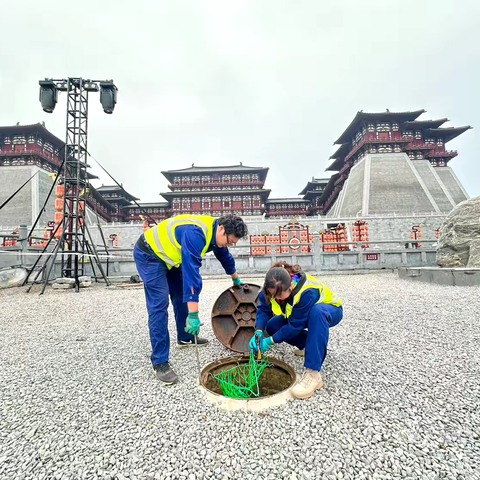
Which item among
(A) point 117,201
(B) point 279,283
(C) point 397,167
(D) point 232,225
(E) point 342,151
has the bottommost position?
(B) point 279,283

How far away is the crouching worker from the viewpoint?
198cm

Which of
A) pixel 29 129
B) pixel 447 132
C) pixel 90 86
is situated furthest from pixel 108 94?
pixel 447 132

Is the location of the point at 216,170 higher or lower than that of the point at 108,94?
higher

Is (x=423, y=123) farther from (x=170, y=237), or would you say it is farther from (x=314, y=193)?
(x=170, y=237)

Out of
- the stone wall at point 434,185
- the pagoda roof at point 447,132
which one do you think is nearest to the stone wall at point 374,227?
the stone wall at point 434,185

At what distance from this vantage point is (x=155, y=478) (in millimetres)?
1253

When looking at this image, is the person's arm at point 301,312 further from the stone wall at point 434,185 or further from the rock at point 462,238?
the stone wall at point 434,185

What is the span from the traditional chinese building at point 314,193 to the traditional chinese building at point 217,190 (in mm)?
7353

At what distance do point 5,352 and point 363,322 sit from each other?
4351 millimetres

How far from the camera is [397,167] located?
32.3m

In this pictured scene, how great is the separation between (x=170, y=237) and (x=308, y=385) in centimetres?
154

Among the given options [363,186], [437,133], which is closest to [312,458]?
[363,186]

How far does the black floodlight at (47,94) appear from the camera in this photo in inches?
292

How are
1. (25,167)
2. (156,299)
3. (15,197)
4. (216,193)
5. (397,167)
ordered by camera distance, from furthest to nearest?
(216,193) < (397,167) < (25,167) < (15,197) < (156,299)
